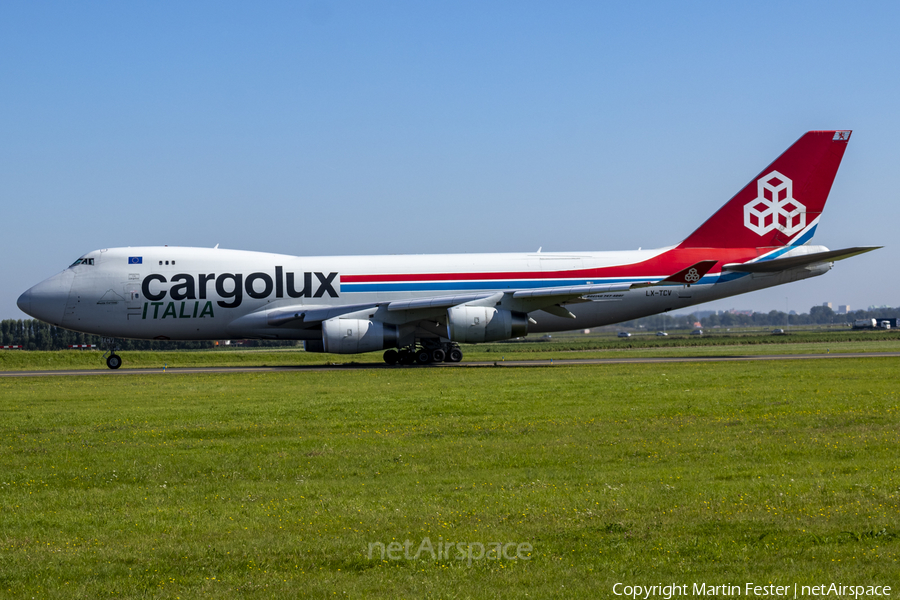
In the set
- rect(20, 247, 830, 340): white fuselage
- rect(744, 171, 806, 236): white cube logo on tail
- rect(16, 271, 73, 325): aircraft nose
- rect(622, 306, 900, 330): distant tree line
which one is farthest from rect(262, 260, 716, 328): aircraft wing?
rect(622, 306, 900, 330): distant tree line

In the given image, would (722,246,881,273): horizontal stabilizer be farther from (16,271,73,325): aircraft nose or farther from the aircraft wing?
(16,271,73,325): aircraft nose

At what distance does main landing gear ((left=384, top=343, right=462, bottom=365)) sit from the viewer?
3203 cm

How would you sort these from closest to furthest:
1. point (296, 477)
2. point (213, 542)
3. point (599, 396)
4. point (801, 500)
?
point (213, 542) < point (801, 500) < point (296, 477) < point (599, 396)

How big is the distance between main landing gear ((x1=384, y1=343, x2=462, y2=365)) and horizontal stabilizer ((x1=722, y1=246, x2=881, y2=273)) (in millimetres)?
12118

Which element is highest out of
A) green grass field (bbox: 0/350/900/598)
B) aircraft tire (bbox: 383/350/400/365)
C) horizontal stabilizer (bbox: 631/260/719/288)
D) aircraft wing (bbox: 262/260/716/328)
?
horizontal stabilizer (bbox: 631/260/719/288)

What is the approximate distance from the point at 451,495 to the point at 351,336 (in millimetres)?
21143

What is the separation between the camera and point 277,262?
32.7 m

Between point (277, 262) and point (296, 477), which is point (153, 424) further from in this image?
point (277, 262)

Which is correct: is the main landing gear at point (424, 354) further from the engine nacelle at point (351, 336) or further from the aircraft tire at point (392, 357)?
the engine nacelle at point (351, 336)

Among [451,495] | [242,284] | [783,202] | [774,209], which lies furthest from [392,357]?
[451,495]

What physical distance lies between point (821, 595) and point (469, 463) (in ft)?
18.1

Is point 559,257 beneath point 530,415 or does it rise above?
above

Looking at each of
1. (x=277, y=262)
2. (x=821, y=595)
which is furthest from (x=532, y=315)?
(x=821, y=595)

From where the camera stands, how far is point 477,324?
96.3 ft
